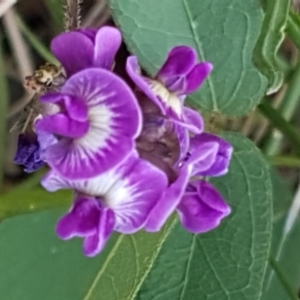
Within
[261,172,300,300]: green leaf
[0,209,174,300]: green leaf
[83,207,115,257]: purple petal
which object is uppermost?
[83,207,115,257]: purple petal

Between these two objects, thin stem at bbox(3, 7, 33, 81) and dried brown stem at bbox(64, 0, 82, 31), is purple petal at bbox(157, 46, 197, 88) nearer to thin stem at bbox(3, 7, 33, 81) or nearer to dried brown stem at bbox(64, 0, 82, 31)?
dried brown stem at bbox(64, 0, 82, 31)

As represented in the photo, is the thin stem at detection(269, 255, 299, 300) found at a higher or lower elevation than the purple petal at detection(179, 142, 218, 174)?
lower

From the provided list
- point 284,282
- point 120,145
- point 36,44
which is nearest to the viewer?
point 120,145

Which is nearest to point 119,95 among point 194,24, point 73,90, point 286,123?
point 73,90

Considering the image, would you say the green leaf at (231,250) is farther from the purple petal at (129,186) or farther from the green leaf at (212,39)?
the purple petal at (129,186)

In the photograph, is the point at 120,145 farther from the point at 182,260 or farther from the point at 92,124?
the point at 182,260

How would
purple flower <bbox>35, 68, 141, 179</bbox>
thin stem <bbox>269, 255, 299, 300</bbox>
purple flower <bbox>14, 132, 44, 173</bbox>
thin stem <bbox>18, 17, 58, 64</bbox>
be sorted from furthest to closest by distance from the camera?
thin stem <bbox>18, 17, 58, 64</bbox> < thin stem <bbox>269, 255, 299, 300</bbox> < purple flower <bbox>14, 132, 44, 173</bbox> < purple flower <bbox>35, 68, 141, 179</bbox>

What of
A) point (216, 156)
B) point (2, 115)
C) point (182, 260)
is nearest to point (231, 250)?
point (182, 260)

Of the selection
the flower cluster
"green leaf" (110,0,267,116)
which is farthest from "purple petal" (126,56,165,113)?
"green leaf" (110,0,267,116)

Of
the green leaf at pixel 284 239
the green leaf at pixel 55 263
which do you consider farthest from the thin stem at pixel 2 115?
the green leaf at pixel 284 239
